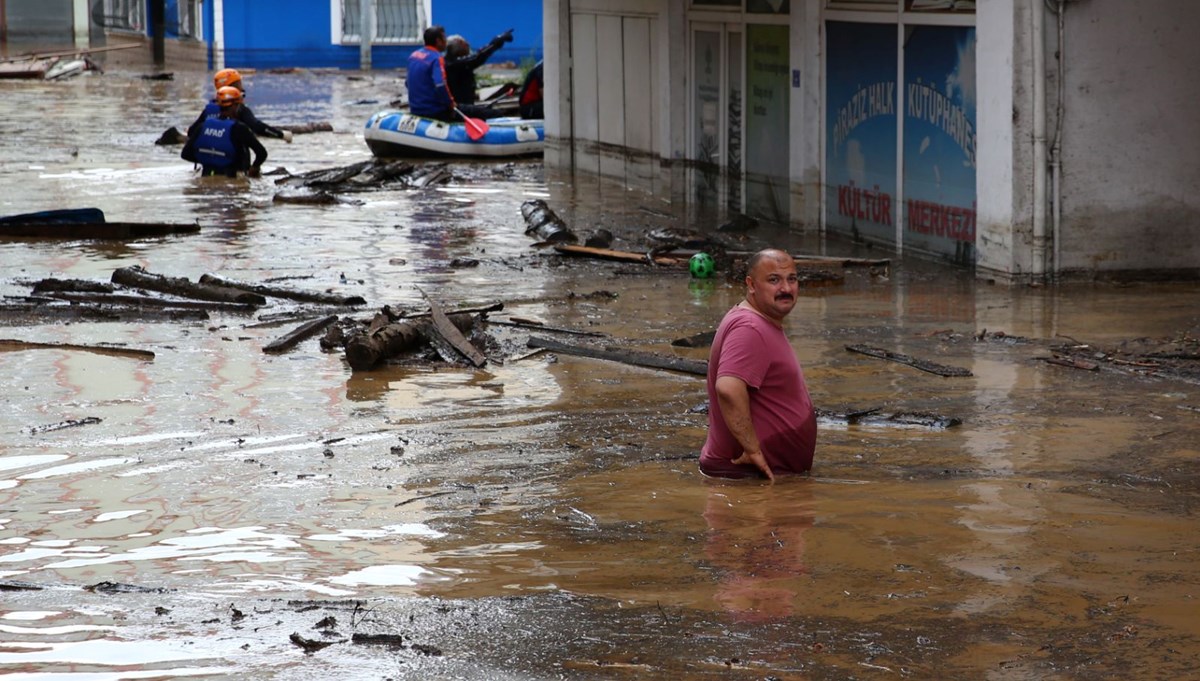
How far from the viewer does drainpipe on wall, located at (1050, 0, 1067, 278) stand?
13.8m

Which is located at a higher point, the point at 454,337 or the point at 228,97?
the point at 228,97

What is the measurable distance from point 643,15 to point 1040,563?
16871 millimetres

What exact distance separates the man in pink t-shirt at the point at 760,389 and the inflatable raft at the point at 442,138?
19327 millimetres

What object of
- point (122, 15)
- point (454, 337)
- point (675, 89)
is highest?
point (122, 15)

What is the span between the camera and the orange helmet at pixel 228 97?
75.4ft

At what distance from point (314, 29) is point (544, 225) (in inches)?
1339

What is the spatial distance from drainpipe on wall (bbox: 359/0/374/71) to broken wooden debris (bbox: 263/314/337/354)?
38521 mm

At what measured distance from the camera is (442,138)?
26.8 m

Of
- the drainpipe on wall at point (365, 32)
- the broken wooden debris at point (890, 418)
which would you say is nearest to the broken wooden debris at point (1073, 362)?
the broken wooden debris at point (890, 418)

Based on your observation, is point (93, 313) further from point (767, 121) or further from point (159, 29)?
point (159, 29)

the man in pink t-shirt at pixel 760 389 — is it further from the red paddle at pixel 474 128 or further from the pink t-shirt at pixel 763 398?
the red paddle at pixel 474 128

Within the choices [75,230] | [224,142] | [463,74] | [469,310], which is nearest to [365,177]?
[224,142]

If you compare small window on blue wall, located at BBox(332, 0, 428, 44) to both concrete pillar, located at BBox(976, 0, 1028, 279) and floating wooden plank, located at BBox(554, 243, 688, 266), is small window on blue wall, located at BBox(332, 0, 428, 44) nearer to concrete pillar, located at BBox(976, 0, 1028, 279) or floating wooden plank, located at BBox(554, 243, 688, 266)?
floating wooden plank, located at BBox(554, 243, 688, 266)

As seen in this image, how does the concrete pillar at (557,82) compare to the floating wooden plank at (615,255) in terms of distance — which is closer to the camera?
the floating wooden plank at (615,255)
